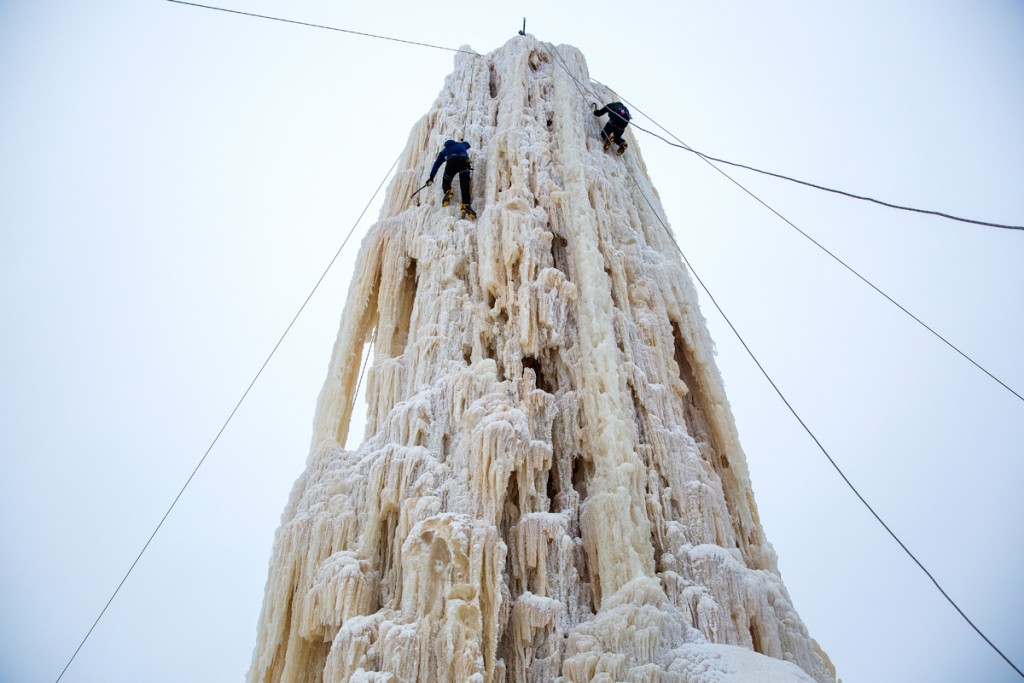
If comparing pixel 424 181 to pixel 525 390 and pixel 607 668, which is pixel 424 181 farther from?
pixel 607 668

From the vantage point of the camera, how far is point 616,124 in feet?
36.7

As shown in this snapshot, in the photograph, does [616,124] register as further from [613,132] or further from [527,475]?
[527,475]

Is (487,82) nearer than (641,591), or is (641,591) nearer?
(641,591)

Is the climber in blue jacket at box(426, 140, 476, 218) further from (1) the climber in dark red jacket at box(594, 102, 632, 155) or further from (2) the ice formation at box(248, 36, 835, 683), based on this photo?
(1) the climber in dark red jacket at box(594, 102, 632, 155)

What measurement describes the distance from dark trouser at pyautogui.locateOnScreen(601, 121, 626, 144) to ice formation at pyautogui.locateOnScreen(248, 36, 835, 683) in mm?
1316

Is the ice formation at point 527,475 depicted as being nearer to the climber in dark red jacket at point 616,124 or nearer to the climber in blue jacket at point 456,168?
the climber in blue jacket at point 456,168

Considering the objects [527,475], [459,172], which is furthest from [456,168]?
[527,475]

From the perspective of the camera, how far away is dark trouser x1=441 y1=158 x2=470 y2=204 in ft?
31.7

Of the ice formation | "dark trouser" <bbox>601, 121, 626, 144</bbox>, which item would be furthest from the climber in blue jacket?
"dark trouser" <bbox>601, 121, 626, 144</bbox>

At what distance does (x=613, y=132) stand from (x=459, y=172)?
3.05 m

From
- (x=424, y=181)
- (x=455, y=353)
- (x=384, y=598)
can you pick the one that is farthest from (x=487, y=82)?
(x=384, y=598)

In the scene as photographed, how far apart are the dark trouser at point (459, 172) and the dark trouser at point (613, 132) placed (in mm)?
2918

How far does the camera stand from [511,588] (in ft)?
20.9

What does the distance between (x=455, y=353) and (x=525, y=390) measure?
3.16ft
